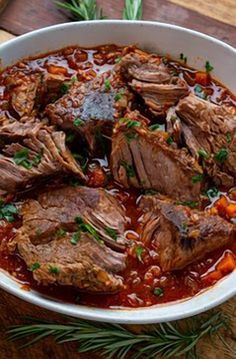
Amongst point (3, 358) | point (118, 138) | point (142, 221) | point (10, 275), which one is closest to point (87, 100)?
point (118, 138)

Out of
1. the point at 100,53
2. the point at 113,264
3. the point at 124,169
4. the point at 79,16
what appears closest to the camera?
the point at 113,264

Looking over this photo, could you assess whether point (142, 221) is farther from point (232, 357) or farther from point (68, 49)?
point (68, 49)

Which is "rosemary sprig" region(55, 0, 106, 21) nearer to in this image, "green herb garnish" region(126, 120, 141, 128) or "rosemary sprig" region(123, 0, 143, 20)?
"rosemary sprig" region(123, 0, 143, 20)

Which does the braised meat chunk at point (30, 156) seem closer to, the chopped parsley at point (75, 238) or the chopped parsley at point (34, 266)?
the chopped parsley at point (75, 238)

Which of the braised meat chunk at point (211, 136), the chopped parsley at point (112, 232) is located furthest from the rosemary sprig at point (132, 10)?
the chopped parsley at point (112, 232)

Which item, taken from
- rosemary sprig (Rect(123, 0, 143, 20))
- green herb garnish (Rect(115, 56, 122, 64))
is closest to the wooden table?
rosemary sprig (Rect(123, 0, 143, 20))

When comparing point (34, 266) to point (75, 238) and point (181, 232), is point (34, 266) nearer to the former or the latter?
point (75, 238)
